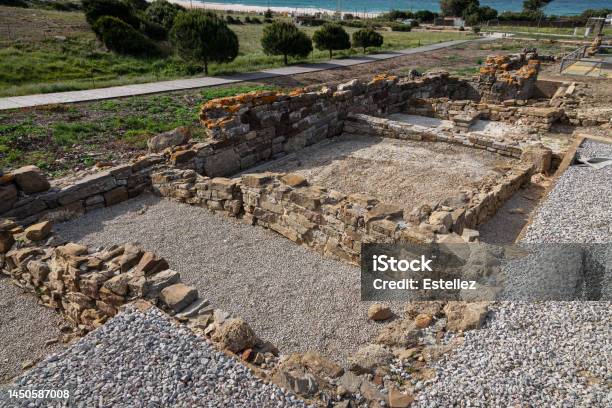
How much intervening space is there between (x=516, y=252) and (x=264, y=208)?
4518 mm

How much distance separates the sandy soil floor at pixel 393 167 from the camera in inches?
392

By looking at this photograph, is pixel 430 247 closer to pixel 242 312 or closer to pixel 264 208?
pixel 242 312

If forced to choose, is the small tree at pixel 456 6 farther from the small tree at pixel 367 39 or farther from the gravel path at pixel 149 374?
the gravel path at pixel 149 374

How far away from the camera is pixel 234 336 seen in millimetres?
4613

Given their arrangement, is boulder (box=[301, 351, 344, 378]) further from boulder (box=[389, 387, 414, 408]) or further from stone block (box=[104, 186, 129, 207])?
stone block (box=[104, 186, 129, 207])

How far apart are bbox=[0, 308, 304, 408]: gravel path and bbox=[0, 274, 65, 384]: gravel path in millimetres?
1296

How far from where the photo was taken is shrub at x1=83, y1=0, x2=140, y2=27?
1323 inches

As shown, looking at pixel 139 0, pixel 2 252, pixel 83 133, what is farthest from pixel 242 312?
pixel 139 0

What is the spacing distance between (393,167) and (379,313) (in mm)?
6196

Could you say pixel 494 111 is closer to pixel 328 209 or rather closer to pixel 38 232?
pixel 328 209

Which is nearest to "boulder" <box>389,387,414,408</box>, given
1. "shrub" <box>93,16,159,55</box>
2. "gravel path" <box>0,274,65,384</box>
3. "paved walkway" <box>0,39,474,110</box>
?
"gravel path" <box>0,274,65,384</box>

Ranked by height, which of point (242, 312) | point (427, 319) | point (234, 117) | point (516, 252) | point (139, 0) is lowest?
point (242, 312)

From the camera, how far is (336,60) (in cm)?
3231

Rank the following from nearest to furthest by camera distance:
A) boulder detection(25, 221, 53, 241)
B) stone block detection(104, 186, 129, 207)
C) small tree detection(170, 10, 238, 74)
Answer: boulder detection(25, 221, 53, 241), stone block detection(104, 186, 129, 207), small tree detection(170, 10, 238, 74)
